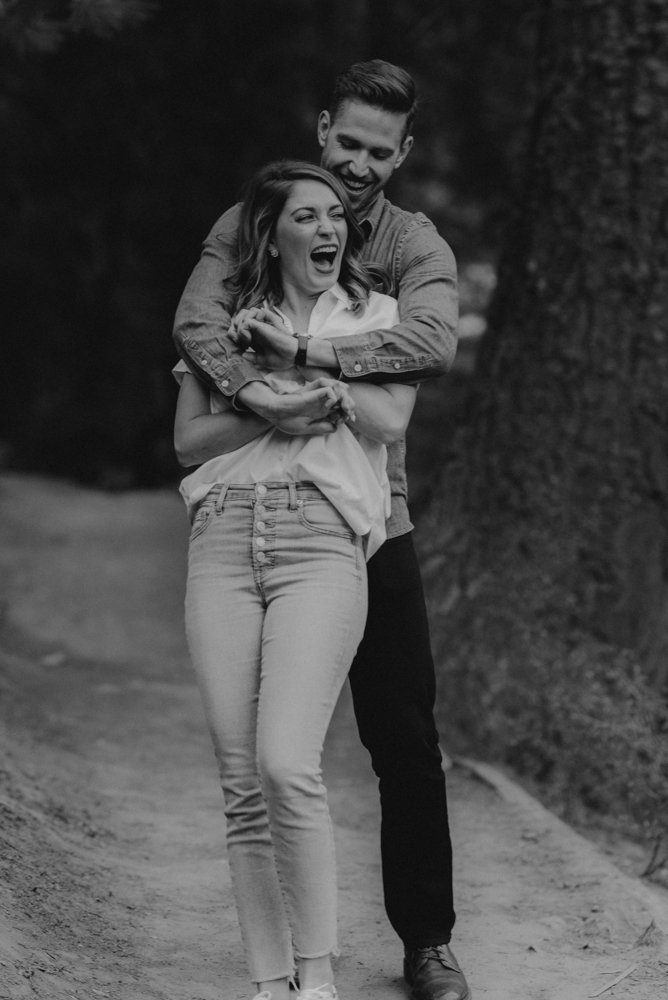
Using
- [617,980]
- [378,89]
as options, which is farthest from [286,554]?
[617,980]

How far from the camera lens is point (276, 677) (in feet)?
8.57

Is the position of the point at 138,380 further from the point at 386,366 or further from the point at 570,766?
the point at 386,366

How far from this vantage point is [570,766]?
17.0 feet

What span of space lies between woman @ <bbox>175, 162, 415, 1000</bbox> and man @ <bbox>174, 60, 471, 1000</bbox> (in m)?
0.12

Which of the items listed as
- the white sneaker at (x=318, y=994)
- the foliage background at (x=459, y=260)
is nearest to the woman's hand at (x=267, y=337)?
the white sneaker at (x=318, y=994)

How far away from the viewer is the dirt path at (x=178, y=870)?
3.29 m

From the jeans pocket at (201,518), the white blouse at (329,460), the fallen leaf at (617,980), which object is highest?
the white blouse at (329,460)

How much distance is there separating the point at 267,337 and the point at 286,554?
19.0 inches

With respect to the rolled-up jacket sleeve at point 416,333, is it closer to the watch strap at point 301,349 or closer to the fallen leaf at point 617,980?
the watch strap at point 301,349

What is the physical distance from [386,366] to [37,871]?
6.34ft

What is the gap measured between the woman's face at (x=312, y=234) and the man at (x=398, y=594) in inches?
7.0

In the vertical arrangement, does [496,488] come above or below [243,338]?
below

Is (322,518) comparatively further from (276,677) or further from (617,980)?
(617,980)

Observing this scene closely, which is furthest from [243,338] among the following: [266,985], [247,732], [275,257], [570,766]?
[570,766]
